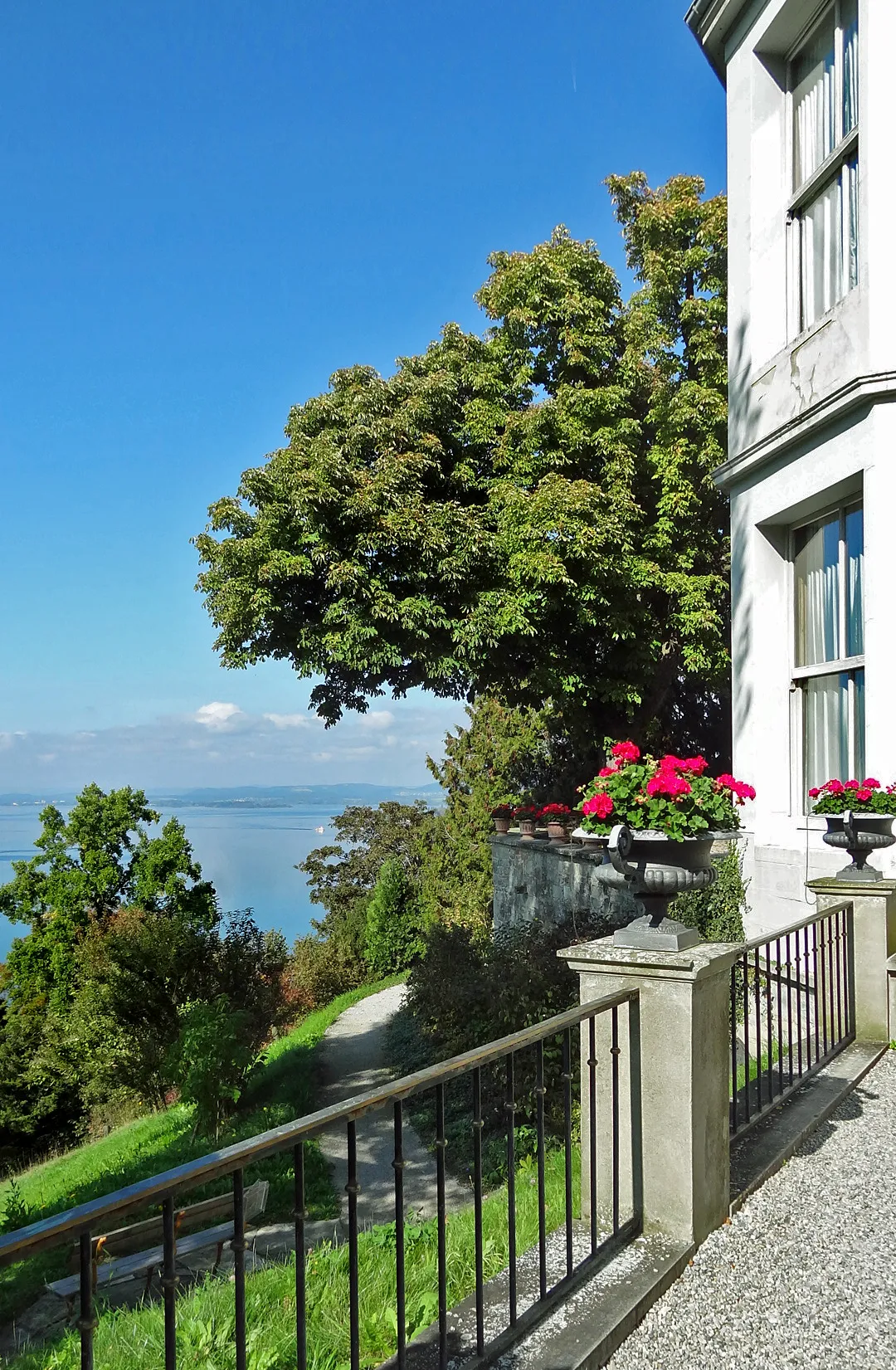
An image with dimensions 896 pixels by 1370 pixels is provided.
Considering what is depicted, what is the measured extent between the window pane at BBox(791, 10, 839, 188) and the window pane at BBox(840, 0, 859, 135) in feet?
0.68

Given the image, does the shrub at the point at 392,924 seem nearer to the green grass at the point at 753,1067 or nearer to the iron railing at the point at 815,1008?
the green grass at the point at 753,1067

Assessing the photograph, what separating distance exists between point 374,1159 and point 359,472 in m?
8.70

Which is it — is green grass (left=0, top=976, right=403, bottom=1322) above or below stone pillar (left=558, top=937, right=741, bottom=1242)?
below

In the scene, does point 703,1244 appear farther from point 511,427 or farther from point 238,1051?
point 511,427

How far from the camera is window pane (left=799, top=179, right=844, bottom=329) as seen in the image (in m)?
8.66

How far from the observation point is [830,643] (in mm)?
8852

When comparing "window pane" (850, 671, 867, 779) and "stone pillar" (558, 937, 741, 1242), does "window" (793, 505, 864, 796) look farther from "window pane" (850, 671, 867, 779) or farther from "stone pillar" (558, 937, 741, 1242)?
"stone pillar" (558, 937, 741, 1242)

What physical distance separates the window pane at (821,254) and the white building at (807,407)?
0.7 inches

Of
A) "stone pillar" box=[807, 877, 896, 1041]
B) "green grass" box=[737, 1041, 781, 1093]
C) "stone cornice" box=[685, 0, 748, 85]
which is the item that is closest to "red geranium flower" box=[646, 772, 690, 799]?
"green grass" box=[737, 1041, 781, 1093]

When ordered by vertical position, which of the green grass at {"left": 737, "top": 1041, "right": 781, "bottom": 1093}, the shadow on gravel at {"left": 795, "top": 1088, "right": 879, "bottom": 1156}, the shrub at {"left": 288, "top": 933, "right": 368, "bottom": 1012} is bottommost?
the shrub at {"left": 288, "top": 933, "right": 368, "bottom": 1012}

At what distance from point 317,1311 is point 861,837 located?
186 inches

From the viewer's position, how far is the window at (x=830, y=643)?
8391 mm

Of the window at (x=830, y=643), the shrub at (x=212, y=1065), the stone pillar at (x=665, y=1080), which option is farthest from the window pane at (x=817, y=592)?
the shrub at (x=212, y=1065)

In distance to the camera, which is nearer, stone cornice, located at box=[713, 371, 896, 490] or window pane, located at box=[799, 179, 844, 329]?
stone cornice, located at box=[713, 371, 896, 490]
